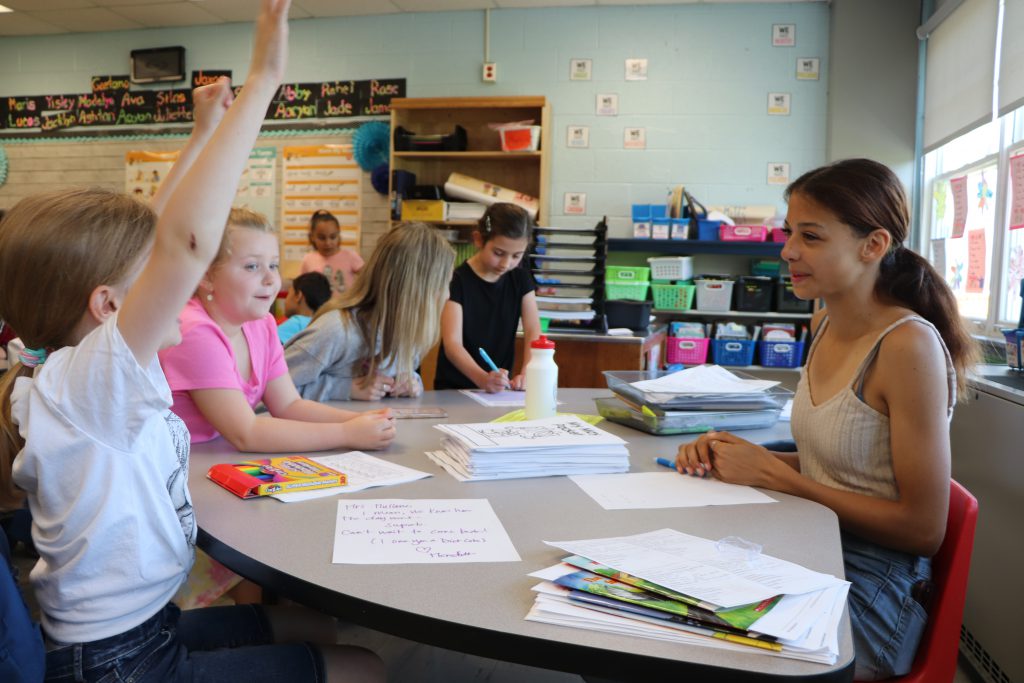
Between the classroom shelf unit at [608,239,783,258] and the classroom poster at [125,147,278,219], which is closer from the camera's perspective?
the classroom shelf unit at [608,239,783,258]

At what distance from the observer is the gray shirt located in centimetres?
219

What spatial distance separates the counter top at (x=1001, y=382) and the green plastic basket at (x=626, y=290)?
7.23 ft

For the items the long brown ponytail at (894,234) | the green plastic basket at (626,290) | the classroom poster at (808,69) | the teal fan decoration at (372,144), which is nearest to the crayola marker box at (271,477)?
the long brown ponytail at (894,234)

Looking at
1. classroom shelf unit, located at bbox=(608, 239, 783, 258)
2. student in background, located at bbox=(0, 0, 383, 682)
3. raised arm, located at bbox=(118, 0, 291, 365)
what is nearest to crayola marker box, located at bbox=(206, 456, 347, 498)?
student in background, located at bbox=(0, 0, 383, 682)

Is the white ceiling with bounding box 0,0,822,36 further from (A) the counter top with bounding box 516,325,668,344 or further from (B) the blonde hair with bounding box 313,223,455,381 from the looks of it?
(B) the blonde hair with bounding box 313,223,455,381

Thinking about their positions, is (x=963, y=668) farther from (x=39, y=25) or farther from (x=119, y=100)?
(x=39, y=25)

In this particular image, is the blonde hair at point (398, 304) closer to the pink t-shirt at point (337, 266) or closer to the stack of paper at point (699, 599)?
the stack of paper at point (699, 599)

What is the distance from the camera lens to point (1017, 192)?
3.15 m

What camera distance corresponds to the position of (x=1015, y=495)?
2.03m

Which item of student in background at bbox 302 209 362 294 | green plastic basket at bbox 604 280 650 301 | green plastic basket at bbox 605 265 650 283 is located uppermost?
student in background at bbox 302 209 362 294

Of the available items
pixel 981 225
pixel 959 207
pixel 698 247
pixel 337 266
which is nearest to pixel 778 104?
pixel 698 247

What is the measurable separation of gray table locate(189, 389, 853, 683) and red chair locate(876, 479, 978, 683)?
23 cm

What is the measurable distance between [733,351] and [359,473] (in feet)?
12.5

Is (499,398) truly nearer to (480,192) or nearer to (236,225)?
(236,225)
